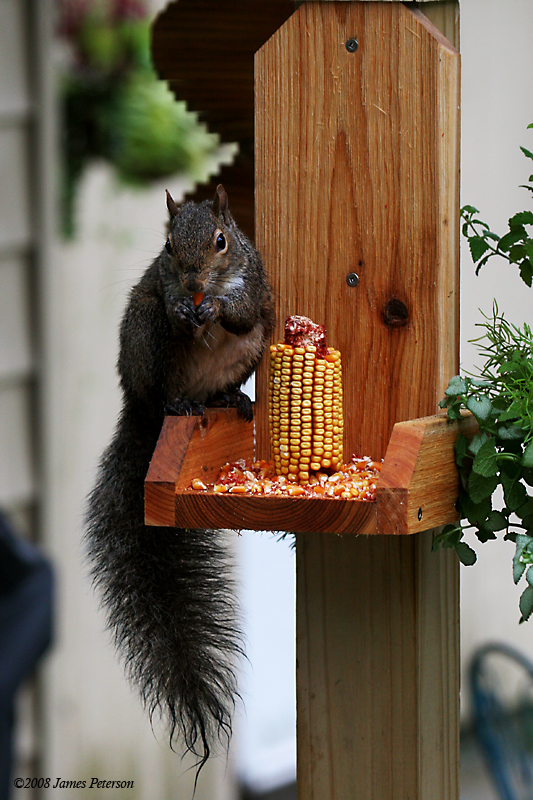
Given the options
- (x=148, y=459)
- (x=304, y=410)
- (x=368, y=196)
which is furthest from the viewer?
(x=148, y=459)

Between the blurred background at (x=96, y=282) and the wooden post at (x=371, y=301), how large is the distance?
32 cm

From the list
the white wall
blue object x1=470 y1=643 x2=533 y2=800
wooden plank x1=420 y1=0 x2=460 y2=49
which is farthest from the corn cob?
blue object x1=470 y1=643 x2=533 y2=800

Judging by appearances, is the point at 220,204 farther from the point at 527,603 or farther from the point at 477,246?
the point at 527,603

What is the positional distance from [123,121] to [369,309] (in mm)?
1202

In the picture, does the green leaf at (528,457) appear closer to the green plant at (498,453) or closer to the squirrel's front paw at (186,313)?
the green plant at (498,453)

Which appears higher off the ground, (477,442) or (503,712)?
(477,442)

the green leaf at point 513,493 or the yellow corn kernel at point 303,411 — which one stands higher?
the yellow corn kernel at point 303,411

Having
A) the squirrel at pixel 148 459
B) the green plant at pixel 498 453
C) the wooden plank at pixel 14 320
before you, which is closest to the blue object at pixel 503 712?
the squirrel at pixel 148 459

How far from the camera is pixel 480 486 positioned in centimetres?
86

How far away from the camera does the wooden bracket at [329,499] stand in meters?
0.78

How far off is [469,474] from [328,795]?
0.48 m

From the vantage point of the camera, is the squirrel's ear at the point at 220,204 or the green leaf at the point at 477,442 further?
the squirrel's ear at the point at 220,204

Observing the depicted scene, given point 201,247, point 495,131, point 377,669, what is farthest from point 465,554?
point 495,131

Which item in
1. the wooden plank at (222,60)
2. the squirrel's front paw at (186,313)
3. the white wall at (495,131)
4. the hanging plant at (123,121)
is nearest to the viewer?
the squirrel's front paw at (186,313)
